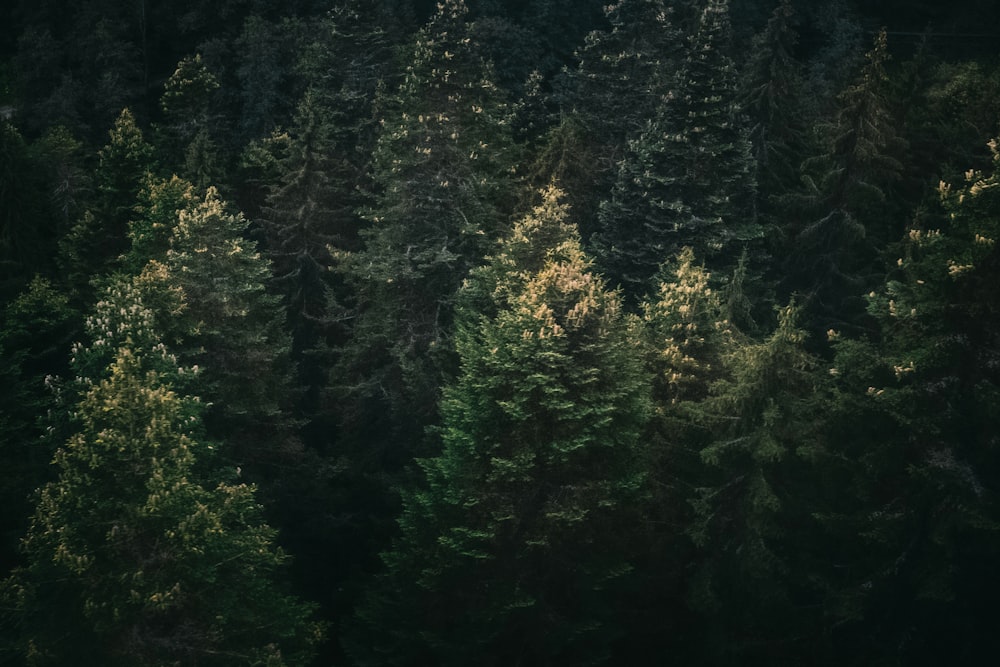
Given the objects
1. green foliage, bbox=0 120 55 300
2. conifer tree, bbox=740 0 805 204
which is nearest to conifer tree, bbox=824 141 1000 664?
conifer tree, bbox=740 0 805 204

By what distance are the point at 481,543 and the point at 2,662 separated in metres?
11.0

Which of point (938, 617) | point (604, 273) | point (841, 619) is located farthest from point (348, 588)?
point (938, 617)

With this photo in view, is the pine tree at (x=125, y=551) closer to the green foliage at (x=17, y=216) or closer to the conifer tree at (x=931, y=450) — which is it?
the conifer tree at (x=931, y=450)

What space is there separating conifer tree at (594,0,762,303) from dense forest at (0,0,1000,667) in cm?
14

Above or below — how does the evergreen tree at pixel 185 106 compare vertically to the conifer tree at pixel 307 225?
above

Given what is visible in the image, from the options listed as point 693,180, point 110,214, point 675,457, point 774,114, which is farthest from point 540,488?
point 110,214

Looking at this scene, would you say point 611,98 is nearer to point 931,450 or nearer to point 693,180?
point 693,180

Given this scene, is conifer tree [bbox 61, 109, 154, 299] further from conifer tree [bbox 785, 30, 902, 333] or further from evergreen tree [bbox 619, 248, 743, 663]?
conifer tree [bbox 785, 30, 902, 333]

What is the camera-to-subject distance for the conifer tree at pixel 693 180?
2834 centimetres

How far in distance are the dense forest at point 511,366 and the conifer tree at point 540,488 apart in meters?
0.10

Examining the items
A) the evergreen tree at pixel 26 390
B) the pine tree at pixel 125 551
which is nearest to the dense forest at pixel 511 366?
the pine tree at pixel 125 551

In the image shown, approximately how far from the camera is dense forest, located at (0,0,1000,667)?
57.3ft

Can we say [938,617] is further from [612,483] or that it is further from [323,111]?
[323,111]

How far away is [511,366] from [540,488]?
3.12m
